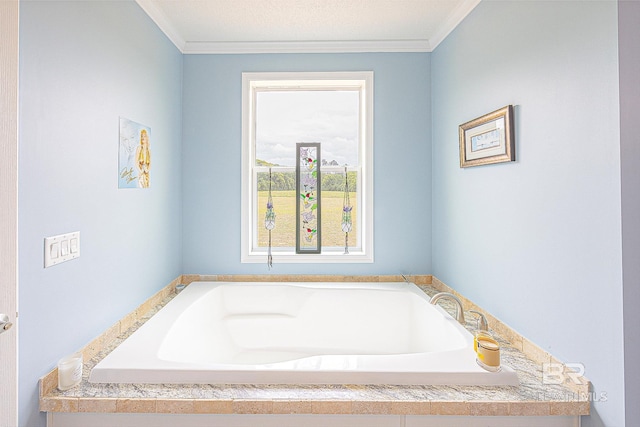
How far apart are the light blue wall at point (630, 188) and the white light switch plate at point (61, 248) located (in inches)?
75.1

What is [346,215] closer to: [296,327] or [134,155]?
[296,327]

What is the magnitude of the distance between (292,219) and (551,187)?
5.83 ft

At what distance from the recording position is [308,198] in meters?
2.71

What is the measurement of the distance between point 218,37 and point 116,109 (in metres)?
1.08

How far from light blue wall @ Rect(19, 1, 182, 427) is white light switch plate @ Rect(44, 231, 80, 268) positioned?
0.02m

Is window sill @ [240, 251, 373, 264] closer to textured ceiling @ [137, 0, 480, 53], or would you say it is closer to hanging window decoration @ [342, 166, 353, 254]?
hanging window decoration @ [342, 166, 353, 254]

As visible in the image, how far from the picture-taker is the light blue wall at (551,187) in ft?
3.64

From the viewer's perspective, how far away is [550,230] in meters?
1.37

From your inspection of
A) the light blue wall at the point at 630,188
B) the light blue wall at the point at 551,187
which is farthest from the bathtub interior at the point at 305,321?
the light blue wall at the point at 630,188

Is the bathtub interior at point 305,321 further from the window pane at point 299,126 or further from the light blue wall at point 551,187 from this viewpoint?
the window pane at point 299,126

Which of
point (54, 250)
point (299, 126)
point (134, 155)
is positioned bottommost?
point (54, 250)

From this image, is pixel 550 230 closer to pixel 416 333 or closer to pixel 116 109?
pixel 416 333

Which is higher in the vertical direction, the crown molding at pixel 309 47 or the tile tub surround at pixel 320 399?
the crown molding at pixel 309 47

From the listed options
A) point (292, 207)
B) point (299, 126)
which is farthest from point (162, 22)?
point (292, 207)
